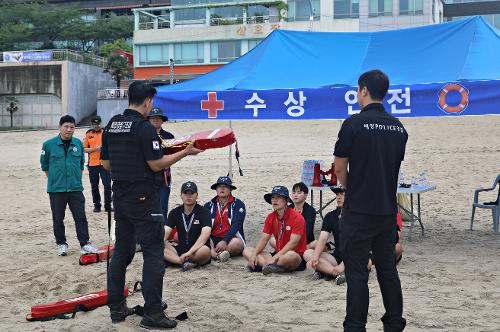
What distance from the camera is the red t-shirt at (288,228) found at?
7.04m

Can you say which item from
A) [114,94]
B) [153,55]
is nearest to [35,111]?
[114,94]

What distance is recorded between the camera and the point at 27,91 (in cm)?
4634

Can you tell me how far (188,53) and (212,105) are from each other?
45448 mm

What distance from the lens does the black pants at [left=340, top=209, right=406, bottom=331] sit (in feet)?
13.8

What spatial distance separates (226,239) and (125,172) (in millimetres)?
3038

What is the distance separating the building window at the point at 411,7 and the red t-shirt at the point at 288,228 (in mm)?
43440

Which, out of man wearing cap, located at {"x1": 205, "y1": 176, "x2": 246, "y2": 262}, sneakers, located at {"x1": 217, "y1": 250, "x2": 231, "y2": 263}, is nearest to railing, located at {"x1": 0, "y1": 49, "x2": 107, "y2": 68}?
man wearing cap, located at {"x1": 205, "y1": 176, "x2": 246, "y2": 262}

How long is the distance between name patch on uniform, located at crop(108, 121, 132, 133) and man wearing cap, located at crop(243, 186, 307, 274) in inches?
97.5

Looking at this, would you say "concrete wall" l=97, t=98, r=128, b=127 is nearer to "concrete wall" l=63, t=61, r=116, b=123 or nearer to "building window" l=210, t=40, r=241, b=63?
"concrete wall" l=63, t=61, r=116, b=123

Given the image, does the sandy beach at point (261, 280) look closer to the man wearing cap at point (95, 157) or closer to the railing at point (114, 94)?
the man wearing cap at point (95, 157)

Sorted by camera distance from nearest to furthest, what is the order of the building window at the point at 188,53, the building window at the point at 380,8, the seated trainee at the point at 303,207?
the seated trainee at the point at 303,207 → the building window at the point at 380,8 → the building window at the point at 188,53

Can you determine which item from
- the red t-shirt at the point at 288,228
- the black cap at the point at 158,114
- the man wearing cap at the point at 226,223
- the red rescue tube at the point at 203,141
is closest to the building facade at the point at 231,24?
the black cap at the point at 158,114

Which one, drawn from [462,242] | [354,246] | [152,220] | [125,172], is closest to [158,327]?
[152,220]

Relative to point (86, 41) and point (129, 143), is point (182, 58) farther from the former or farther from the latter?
point (129, 143)
